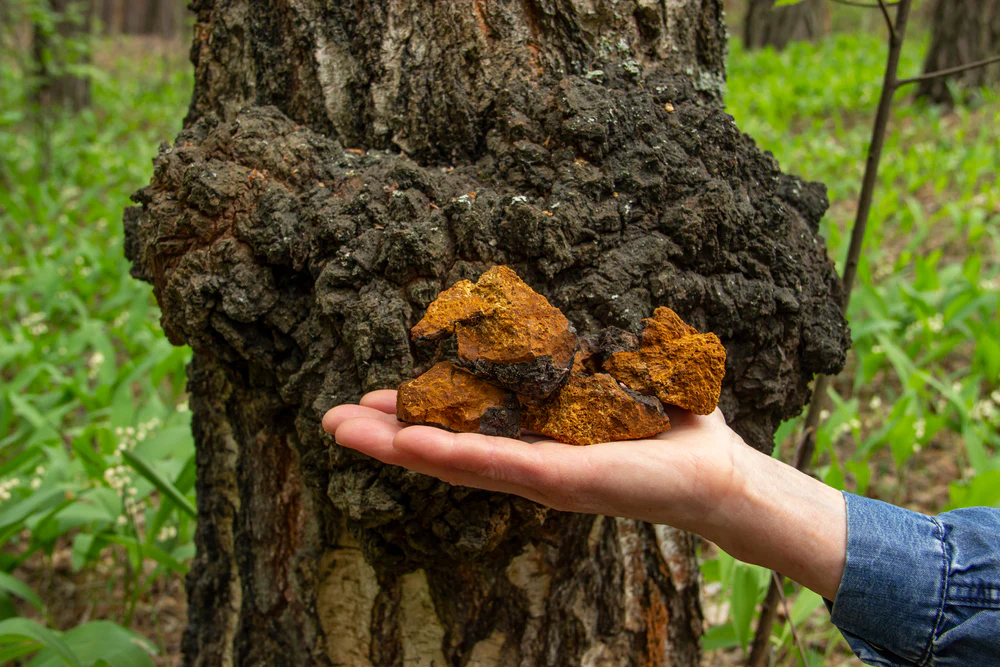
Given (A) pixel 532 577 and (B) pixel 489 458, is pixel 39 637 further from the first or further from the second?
(B) pixel 489 458

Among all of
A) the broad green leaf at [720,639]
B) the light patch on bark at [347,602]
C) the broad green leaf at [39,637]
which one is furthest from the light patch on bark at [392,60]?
the broad green leaf at [720,639]

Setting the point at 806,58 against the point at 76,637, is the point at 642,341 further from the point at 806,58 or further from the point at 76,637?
the point at 806,58

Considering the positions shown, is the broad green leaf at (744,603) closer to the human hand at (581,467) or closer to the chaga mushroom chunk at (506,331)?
the human hand at (581,467)

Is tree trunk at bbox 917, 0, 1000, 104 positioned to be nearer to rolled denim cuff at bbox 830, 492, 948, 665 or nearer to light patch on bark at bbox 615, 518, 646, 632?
light patch on bark at bbox 615, 518, 646, 632

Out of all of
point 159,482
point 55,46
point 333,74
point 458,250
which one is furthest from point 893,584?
point 55,46

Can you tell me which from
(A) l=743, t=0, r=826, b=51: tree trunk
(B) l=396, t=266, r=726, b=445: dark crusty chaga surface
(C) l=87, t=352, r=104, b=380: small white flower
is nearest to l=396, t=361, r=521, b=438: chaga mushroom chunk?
(B) l=396, t=266, r=726, b=445: dark crusty chaga surface

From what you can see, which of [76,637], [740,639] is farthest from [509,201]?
[76,637]

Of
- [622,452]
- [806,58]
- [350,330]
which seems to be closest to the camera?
[622,452]
